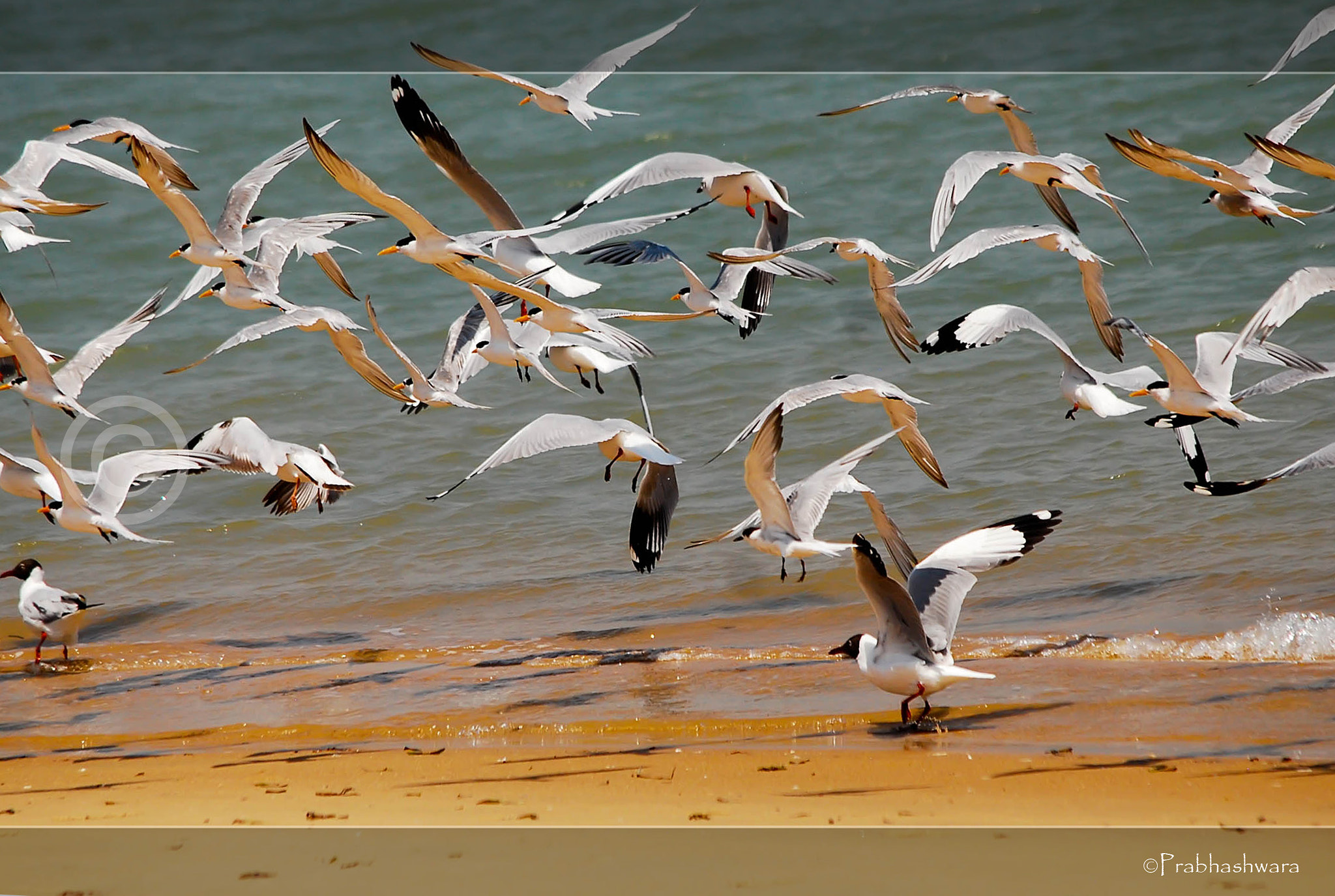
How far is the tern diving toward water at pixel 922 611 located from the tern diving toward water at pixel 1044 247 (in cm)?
83

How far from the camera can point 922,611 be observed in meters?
3.34

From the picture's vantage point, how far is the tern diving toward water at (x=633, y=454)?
13.4ft

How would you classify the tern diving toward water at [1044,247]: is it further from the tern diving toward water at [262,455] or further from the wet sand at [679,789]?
the tern diving toward water at [262,455]

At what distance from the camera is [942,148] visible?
9.64 meters

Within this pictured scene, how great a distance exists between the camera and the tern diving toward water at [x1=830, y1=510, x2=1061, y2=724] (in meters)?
3.18

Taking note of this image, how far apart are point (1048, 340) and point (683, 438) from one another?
278cm

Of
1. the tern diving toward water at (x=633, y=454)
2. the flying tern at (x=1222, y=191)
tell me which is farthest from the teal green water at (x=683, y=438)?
the flying tern at (x=1222, y=191)

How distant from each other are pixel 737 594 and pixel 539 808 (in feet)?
7.26

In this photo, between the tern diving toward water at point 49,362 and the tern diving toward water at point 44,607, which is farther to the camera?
the tern diving toward water at point 44,607

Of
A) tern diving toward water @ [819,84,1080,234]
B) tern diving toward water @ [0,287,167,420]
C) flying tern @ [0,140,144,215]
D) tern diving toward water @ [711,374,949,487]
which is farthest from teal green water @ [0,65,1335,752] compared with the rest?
flying tern @ [0,140,144,215]

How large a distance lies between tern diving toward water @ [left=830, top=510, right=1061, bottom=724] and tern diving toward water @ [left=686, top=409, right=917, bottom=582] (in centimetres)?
38

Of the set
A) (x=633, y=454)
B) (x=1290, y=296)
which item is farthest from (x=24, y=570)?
(x=1290, y=296)
